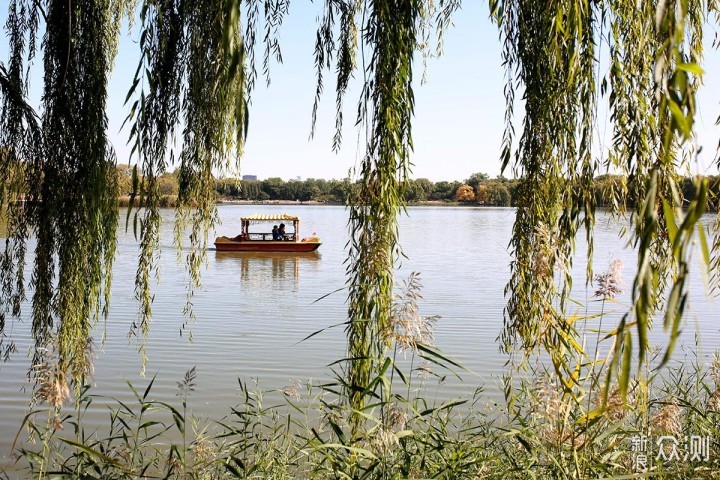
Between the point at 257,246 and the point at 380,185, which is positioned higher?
the point at 380,185

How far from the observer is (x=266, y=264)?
68.1 ft

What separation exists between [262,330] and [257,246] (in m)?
13.5

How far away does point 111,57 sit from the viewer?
3674 mm

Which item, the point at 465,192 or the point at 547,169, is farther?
the point at 465,192

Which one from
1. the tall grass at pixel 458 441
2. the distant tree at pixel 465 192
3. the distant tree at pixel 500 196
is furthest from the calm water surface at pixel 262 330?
the distant tree at pixel 465 192

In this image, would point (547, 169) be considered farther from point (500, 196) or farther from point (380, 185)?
point (500, 196)

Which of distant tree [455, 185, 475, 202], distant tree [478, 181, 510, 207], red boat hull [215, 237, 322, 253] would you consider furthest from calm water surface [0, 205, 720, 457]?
distant tree [455, 185, 475, 202]

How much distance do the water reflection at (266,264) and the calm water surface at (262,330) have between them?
0.21 feet

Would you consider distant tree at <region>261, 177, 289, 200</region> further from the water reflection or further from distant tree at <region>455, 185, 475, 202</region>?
the water reflection

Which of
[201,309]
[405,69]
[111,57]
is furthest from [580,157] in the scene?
[201,309]

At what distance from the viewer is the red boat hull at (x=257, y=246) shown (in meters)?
23.3

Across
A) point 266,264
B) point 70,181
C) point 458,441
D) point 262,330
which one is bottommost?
point 266,264

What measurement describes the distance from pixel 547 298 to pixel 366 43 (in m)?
0.97

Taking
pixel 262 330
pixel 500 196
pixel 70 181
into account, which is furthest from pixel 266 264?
pixel 70 181
